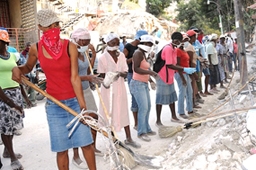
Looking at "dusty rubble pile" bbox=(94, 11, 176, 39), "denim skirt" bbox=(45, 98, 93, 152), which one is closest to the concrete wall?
"dusty rubble pile" bbox=(94, 11, 176, 39)

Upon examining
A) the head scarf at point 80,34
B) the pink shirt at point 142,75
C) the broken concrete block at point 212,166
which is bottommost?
the broken concrete block at point 212,166

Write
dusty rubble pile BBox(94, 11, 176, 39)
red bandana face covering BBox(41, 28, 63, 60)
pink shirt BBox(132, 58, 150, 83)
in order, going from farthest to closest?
dusty rubble pile BBox(94, 11, 176, 39) → pink shirt BBox(132, 58, 150, 83) → red bandana face covering BBox(41, 28, 63, 60)

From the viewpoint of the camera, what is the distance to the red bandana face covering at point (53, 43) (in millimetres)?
2580

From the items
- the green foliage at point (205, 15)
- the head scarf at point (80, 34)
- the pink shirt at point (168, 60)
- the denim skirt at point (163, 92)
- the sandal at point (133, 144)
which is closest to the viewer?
the head scarf at point (80, 34)

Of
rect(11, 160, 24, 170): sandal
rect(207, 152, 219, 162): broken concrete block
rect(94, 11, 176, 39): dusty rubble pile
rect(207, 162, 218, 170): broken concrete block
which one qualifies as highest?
rect(94, 11, 176, 39): dusty rubble pile

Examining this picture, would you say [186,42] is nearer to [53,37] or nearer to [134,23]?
[53,37]

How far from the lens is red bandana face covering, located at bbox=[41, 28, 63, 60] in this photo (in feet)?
8.46

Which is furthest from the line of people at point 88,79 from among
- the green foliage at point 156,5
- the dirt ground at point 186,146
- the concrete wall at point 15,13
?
the green foliage at point 156,5

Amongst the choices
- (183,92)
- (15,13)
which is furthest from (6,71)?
(15,13)

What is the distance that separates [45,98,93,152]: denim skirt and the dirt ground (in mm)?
301

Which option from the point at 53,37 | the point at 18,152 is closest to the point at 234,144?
the point at 53,37

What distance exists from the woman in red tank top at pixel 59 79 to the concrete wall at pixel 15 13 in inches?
513

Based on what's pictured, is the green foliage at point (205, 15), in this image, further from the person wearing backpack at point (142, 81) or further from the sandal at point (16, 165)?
the sandal at point (16, 165)

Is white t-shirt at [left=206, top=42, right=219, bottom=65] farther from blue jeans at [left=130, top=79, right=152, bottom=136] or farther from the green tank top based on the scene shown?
the green tank top
